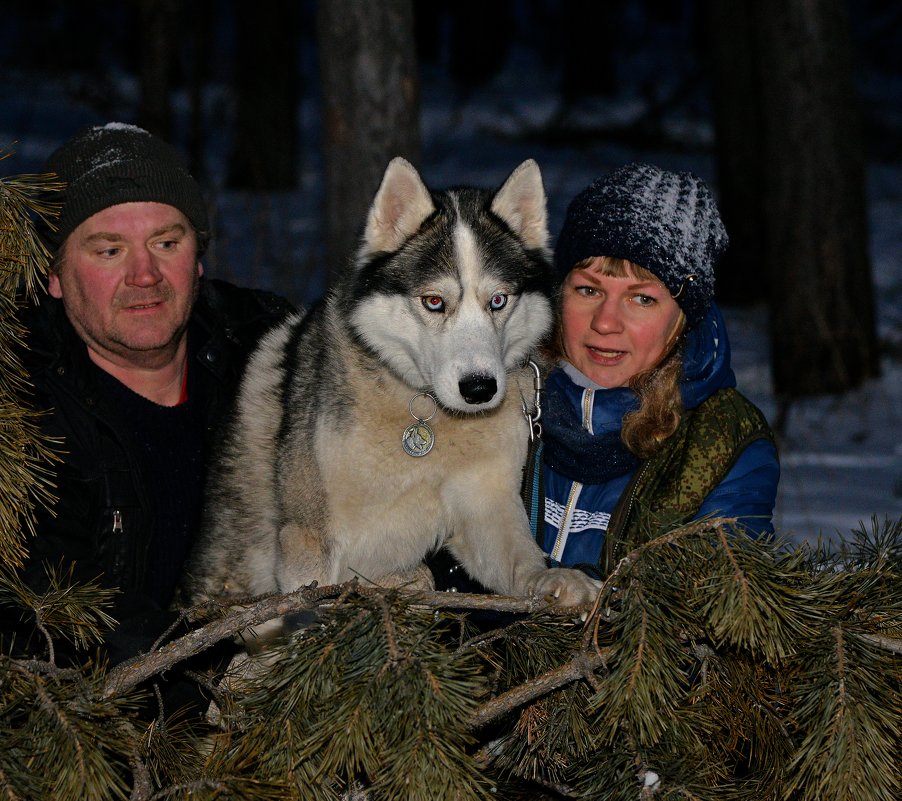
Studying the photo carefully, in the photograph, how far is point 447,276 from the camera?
10.4ft

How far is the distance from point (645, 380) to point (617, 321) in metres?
0.18

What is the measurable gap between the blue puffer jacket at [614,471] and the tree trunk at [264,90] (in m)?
10.5

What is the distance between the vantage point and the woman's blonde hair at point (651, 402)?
2820 millimetres

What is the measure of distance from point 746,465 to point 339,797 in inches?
59.0

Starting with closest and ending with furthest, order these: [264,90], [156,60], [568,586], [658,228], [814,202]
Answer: [568,586], [658,228], [814,202], [156,60], [264,90]

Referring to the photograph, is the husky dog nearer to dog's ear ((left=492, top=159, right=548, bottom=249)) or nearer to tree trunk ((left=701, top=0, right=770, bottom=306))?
dog's ear ((left=492, top=159, right=548, bottom=249))

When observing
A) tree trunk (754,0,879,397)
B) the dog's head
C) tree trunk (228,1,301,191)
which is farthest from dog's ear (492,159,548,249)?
tree trunk (228,1,301,191)

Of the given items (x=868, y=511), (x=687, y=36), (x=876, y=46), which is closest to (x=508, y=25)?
(x=687, y=36)

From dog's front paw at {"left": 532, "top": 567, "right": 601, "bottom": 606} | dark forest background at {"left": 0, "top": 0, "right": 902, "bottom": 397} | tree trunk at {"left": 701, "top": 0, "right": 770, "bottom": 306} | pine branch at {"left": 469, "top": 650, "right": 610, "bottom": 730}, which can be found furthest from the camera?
tree trunk at {"left": 701, "top": 0, "right": 770, "bottom": 306}

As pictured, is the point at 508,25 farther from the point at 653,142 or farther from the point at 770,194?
the point at 770,194

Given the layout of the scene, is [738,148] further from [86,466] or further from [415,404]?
[86,466]

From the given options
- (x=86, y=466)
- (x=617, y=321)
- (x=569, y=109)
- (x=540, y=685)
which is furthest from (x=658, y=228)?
(x=569, y=109)

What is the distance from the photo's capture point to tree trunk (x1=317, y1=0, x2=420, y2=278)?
4.77 metres

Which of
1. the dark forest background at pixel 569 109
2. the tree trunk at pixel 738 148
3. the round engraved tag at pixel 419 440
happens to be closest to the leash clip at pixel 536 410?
the round engraved tag at pixel 419 440
